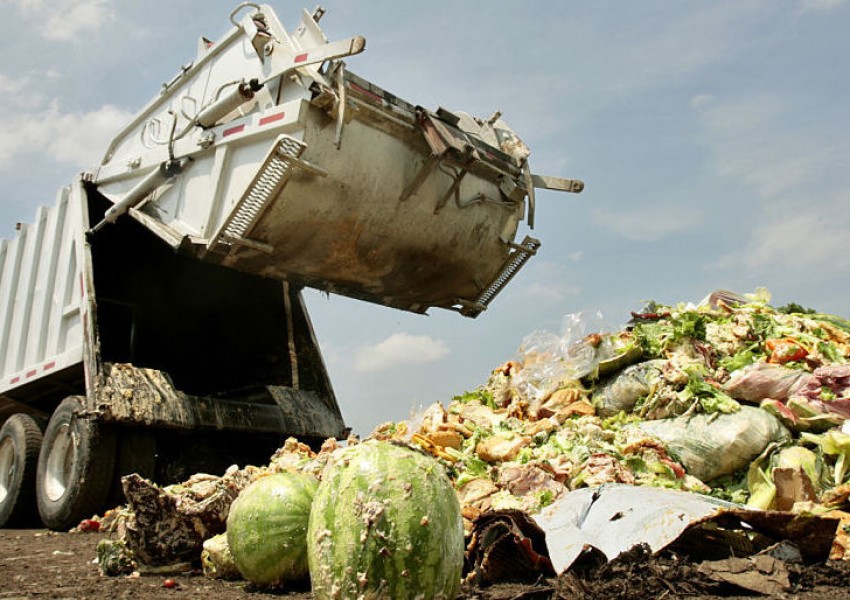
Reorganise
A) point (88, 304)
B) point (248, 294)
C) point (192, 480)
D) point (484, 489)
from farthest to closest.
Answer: point (248, 294) < point (88, 304) < point (192, 480) < point (484, 489)

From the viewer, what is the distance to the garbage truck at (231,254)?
504 cm

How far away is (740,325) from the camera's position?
18.1ft

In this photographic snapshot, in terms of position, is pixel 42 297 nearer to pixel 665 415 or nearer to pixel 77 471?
pixel 77 471

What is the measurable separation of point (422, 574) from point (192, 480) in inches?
89.7

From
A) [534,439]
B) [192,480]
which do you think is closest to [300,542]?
[192,480]

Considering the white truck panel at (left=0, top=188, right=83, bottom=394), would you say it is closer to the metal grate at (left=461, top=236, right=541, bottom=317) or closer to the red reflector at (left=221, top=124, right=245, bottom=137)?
the red reflector at (left=221, top=124, right=245, bottom=137)

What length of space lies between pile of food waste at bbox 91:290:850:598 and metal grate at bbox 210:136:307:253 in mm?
1444

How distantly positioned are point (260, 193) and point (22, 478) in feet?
10.3

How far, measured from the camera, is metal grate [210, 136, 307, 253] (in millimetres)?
4758

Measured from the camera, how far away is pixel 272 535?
10.1 feet

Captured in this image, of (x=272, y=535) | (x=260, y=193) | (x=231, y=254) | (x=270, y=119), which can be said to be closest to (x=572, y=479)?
(x=272, y=535)

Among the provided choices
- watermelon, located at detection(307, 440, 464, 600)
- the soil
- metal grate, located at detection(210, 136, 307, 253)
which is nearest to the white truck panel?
metal grate, located at detection(210, 136, 307, 253)

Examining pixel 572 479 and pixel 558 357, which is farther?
pixel 558 357

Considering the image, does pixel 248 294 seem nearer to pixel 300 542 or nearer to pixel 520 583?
pixel 300 542
